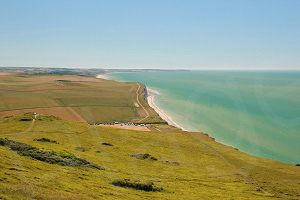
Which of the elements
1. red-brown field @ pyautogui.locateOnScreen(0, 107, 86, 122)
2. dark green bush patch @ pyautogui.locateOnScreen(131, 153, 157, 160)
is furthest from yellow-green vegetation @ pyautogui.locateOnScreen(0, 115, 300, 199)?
red-brown field @ pyautogui.locateOnScreen(0, 107, 86, 122)

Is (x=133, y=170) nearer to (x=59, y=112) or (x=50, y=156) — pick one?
(x=50, y=156)

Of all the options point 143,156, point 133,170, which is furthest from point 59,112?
point 133,170

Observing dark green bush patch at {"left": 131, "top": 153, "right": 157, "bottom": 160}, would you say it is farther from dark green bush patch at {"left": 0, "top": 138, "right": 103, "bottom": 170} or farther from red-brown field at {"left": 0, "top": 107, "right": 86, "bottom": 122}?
red-brown field at {"left": 0, "top": 107, "right": 86, "bottom": 122}

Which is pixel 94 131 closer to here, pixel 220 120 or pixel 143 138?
pixel 143 138

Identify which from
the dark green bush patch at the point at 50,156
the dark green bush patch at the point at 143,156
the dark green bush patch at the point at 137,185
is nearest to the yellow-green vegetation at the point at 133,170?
the dark green bush patch at the point at 137,185

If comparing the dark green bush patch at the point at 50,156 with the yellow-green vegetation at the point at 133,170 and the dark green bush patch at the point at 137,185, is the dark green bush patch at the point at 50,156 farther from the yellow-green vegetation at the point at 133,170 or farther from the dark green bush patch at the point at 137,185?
the dark green bush patch at the point at 137,185

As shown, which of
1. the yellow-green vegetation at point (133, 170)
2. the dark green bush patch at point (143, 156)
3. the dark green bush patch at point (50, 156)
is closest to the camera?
the yellow-green vegetation at point (133, 170)
